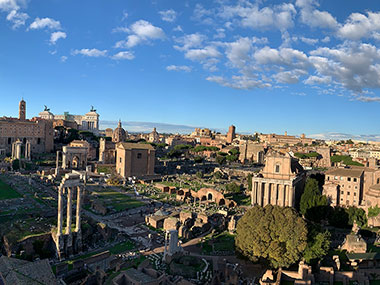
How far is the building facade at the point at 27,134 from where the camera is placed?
7169 cm

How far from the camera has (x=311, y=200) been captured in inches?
1379

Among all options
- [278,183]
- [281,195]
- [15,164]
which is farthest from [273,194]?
[15,164]

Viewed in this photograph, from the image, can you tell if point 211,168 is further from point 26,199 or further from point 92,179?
point 26,199

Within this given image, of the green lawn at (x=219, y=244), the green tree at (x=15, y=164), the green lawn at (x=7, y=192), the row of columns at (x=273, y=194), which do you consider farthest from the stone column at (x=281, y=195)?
the green tree at (x=15, y=164)

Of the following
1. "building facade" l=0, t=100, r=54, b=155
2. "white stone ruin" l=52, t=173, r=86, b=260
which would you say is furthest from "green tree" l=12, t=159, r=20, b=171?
"white stone ruin" l=52, t=173, r=86, b=260

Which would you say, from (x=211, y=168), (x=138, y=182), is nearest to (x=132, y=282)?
(x=138, y=182)

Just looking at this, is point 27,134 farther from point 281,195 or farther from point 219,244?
point 219,244

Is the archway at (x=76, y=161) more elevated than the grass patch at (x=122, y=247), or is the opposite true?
the archway at (x=76, y=161)

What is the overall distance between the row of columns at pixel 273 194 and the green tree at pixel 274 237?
14814 millimetres

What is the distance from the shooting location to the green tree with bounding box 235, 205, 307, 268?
70.5 feet

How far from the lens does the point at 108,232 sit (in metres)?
27.6

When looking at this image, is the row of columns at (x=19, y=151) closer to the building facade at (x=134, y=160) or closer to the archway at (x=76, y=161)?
the archway at (x=76, y=161)

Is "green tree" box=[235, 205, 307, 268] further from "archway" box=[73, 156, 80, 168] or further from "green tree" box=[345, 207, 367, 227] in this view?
"archway" box=[73, 156, 80, 168]

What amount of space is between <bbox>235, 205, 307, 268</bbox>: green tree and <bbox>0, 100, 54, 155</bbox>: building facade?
6469 cm
